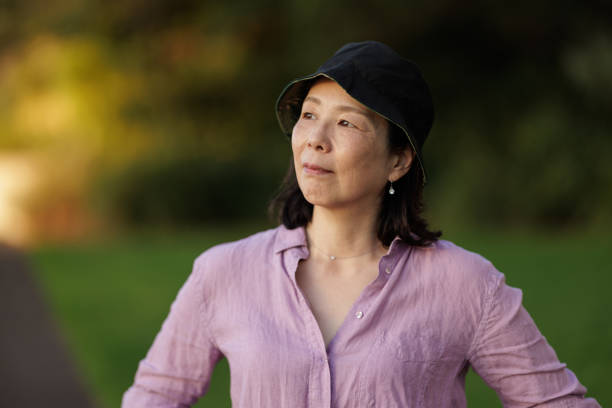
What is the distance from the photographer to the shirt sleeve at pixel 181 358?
2.30m

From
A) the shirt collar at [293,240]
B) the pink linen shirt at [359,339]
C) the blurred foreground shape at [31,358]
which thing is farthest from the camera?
the blurred foreground shape at [31,358]

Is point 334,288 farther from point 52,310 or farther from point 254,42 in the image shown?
point 254,42

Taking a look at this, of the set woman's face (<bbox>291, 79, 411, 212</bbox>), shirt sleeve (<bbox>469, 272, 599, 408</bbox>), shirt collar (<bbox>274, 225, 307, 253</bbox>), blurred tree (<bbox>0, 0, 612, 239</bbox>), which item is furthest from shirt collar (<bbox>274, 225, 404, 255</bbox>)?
blurred tree (<bbox>0, 0, 612, 239</bbox>)

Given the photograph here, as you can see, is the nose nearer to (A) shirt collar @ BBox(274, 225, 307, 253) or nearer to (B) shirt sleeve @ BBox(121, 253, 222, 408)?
(A) shirt collar @ BBox(274, 225, 307, 253)

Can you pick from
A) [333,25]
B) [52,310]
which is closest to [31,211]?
[333,25]

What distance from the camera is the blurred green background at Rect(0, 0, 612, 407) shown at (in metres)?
7.62

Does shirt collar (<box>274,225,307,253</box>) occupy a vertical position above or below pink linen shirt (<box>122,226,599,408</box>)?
A: above

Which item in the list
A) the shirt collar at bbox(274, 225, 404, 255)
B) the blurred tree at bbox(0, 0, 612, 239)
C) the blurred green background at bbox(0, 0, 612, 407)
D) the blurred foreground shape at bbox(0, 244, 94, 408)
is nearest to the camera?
the shirt collar at bbox(274, 225, 404, 255)

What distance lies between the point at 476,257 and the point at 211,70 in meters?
15.5

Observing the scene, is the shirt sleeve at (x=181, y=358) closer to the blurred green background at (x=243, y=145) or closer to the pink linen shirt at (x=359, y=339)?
the pink linen shirt at (x=359, y=339)

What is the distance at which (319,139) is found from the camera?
7.04 feet

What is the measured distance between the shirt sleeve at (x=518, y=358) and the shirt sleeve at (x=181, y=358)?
0.80m

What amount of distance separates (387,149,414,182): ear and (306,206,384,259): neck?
133 millimetres

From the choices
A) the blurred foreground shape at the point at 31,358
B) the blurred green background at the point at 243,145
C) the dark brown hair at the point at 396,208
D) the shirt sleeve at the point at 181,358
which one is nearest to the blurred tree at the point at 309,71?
the blurred green background at the point at 243,145
